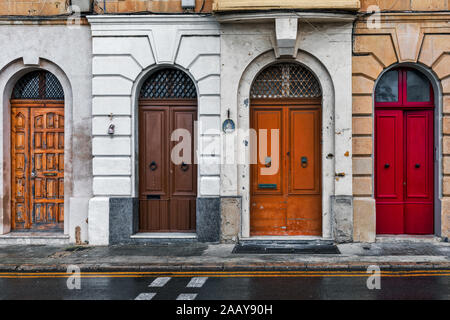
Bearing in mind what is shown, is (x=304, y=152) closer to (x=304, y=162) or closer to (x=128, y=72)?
(x=304, y=162)

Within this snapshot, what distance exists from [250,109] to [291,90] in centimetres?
108

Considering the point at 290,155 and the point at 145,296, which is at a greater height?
the point at 290,155

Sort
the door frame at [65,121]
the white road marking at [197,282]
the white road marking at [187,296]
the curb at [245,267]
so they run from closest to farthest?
the white road marking at [187,296]
the white road marking at [197,282]
the curb at [245,267]
the door frame at [65,121]

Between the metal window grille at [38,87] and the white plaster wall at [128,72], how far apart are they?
4.15 feet

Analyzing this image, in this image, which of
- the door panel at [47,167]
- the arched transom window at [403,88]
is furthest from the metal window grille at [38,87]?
the arched transom window at [403,88]

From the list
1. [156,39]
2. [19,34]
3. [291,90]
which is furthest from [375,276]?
[19,34]

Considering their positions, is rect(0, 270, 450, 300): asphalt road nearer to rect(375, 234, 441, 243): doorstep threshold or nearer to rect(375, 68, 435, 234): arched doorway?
rect(375, 234, 441, 243): doorstep threshold

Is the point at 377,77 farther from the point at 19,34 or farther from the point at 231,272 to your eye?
the point at 19,34

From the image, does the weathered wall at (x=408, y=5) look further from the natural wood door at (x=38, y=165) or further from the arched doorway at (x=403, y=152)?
the natural wood door at (x=38, y=165)

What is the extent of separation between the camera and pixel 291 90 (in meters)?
10.7

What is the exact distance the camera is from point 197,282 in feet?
23.9

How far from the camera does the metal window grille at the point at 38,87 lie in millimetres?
11188

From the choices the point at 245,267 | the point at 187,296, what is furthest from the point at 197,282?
the point at 245,267

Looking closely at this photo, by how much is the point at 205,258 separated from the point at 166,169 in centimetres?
287
